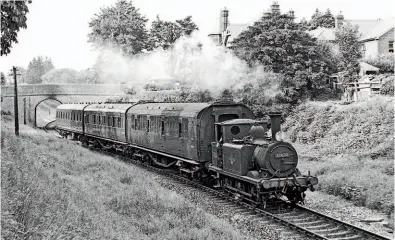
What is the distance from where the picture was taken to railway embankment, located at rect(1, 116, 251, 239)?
22.8ft

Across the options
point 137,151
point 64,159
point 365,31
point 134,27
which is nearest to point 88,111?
point 137,151

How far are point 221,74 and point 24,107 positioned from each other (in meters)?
27.9

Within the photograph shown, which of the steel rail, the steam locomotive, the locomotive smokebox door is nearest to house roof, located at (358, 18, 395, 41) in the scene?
the steam locomotive

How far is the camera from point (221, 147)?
13.5m

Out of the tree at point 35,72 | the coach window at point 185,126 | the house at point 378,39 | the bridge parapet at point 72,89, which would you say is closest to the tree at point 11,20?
the coach window at point 185,126

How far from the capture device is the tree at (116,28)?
51031mm

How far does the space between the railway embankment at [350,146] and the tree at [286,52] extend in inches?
76.0

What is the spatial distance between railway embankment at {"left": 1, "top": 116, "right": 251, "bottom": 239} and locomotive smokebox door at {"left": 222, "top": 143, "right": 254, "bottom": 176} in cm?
164

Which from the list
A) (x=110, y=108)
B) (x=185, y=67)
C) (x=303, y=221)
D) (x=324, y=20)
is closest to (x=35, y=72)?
(x=324, y=20)

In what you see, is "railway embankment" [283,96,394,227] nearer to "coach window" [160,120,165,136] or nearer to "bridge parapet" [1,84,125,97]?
"coach window" [160,120,165,136]

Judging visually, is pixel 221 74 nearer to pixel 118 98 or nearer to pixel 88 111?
pixel 88 111

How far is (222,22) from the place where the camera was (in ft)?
167

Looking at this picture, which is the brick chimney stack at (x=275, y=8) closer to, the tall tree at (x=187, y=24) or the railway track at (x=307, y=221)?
the railway track at (x=307, y=221)

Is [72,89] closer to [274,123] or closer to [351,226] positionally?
[274,123]
